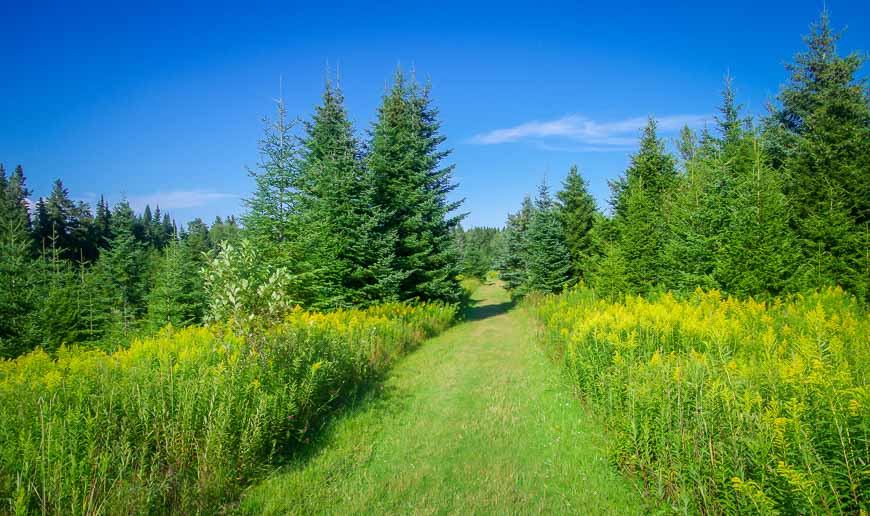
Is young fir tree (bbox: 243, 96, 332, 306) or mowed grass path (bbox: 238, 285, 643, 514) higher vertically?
young fir tree (bbox: 243, 96, 332, 306)

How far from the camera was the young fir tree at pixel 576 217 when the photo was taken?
23266 mm

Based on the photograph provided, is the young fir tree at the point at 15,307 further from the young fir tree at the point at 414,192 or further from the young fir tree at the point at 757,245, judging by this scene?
the young fir tree at the point at 757,245

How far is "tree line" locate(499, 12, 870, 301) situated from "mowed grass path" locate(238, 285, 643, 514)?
24.4 feet

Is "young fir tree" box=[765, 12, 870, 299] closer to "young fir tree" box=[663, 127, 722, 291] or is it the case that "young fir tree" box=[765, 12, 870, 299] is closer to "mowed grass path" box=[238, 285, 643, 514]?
"young fir tree" box=[663, 127, 722, 291]

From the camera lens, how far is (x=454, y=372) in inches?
370

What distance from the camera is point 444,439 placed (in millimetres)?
5719

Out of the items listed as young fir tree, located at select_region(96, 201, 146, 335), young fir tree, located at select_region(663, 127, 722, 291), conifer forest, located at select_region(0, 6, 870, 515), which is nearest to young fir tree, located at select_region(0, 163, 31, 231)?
young fir tree, located at select_region(96, 201, 146, 335)

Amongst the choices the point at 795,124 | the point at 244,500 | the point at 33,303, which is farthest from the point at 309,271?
the point at 795,124

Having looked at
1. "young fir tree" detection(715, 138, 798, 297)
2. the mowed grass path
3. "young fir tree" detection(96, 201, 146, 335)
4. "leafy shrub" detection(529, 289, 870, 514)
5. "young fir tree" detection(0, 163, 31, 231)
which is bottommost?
the mowed grass path

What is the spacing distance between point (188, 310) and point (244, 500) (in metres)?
21.5

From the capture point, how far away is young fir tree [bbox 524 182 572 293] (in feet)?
74.0

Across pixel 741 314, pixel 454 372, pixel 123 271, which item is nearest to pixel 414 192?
pixel 454 372

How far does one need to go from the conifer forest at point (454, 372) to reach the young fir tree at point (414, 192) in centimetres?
17

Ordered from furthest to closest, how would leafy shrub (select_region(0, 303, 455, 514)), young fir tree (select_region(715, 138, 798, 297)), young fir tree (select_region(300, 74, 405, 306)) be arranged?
young fir tree (select_region(300, 74, 405, 306)) < young fir tree (select_region(715, 138, 798, 297)) < leafy shrub (select_region(0, 303, 455, 514))
